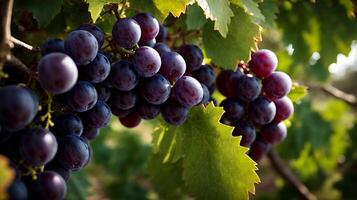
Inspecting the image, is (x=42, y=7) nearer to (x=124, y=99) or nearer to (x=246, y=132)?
(x=124, y=99)

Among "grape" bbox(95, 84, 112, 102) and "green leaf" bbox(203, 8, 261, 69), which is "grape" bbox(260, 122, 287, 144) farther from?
"grape" bbox(95, 84, 112, 102)

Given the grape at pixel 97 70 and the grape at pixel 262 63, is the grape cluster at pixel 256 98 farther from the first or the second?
the grape at pixel 97 70

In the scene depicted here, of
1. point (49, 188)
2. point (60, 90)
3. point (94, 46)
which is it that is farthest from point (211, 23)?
point (49, 188)

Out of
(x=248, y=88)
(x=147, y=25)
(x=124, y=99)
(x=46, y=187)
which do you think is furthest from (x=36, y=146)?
(x=248, y=88)

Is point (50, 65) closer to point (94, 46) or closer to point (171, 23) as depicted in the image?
point (94, 46)

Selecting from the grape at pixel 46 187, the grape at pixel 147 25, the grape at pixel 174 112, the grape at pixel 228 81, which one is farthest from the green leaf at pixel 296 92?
the grape at pixel 46 187

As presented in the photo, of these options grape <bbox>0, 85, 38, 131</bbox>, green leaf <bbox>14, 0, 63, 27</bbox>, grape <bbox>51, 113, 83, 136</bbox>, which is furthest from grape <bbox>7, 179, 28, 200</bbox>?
green leaf <bbox>14, 0, 63, 27</bbox>
